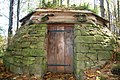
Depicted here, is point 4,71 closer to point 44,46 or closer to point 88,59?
point 44,46

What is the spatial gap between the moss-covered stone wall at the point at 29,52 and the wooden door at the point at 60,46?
1.19ft

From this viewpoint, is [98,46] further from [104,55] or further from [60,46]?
[60,46]

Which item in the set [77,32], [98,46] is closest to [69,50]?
[77,32]

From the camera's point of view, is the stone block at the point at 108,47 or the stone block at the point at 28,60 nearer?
the stone block at the point at 28,60

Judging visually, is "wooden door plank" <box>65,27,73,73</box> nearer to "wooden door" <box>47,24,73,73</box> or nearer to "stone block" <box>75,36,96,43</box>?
"wooden door" <box>47,24,73,73</box>

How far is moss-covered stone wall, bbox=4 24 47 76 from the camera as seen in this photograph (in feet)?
18.5

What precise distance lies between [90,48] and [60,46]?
1.01 m

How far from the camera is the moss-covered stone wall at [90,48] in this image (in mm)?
5562

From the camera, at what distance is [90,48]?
5.73m

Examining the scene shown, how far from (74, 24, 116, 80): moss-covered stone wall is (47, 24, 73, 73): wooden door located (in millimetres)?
334

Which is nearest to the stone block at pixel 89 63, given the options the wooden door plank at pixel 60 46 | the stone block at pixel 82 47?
the stone block at pixel 82 47

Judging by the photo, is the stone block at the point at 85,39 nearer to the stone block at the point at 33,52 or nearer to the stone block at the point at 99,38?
the stone block at the point at 99,38

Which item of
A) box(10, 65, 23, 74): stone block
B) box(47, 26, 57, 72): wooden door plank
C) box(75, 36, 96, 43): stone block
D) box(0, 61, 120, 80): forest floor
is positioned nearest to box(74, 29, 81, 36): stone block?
box(75, 36, 96, 43): stone block

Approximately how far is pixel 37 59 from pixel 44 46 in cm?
47
